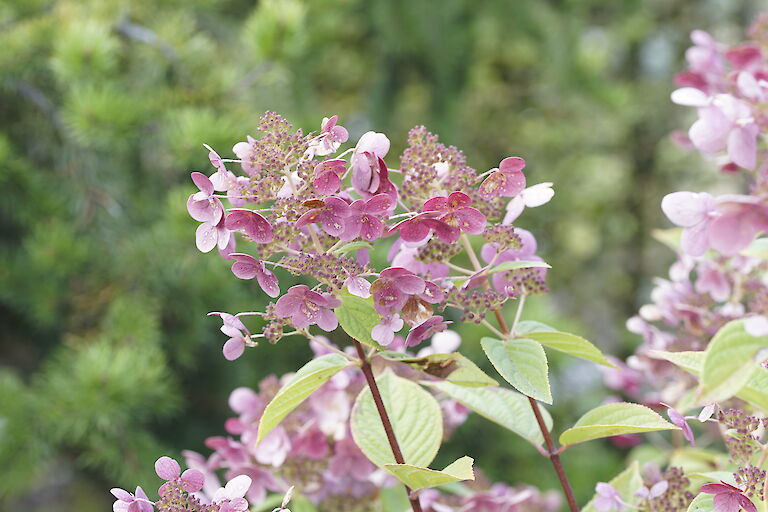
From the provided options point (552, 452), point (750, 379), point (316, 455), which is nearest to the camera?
point (750, 379)

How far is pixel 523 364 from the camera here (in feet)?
1.51

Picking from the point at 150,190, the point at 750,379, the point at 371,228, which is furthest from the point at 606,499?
the point at 150,190

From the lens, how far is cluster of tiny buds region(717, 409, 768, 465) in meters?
0.44

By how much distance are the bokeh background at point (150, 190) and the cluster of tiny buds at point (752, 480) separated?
0.85m

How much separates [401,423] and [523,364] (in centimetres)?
13

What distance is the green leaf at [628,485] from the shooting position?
1.84 feet

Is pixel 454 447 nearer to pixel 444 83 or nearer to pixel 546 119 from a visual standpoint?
pixel 444 83

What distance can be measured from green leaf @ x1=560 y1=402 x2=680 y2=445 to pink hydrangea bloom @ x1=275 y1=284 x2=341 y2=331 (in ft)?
0.55

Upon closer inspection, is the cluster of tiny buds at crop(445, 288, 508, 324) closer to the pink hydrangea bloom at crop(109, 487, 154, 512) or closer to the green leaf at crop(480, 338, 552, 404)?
the green leaf at crop(480, 338, 552, 404)

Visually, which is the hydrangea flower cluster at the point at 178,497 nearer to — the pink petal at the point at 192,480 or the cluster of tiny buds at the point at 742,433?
the pink petal at the point at 192,480

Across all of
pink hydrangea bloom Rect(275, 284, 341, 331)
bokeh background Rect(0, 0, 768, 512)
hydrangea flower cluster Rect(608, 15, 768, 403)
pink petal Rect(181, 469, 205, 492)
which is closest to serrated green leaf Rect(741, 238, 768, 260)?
hydrangea flower cluster Rect(608, 15, 768, 403)

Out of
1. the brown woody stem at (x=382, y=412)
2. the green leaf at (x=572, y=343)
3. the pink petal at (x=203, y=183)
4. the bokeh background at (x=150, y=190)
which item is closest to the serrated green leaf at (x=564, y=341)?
the green leaf at (x=572, y=343)

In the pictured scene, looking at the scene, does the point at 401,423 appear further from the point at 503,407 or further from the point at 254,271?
the point at 254,271

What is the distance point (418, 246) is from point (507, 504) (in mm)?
314
